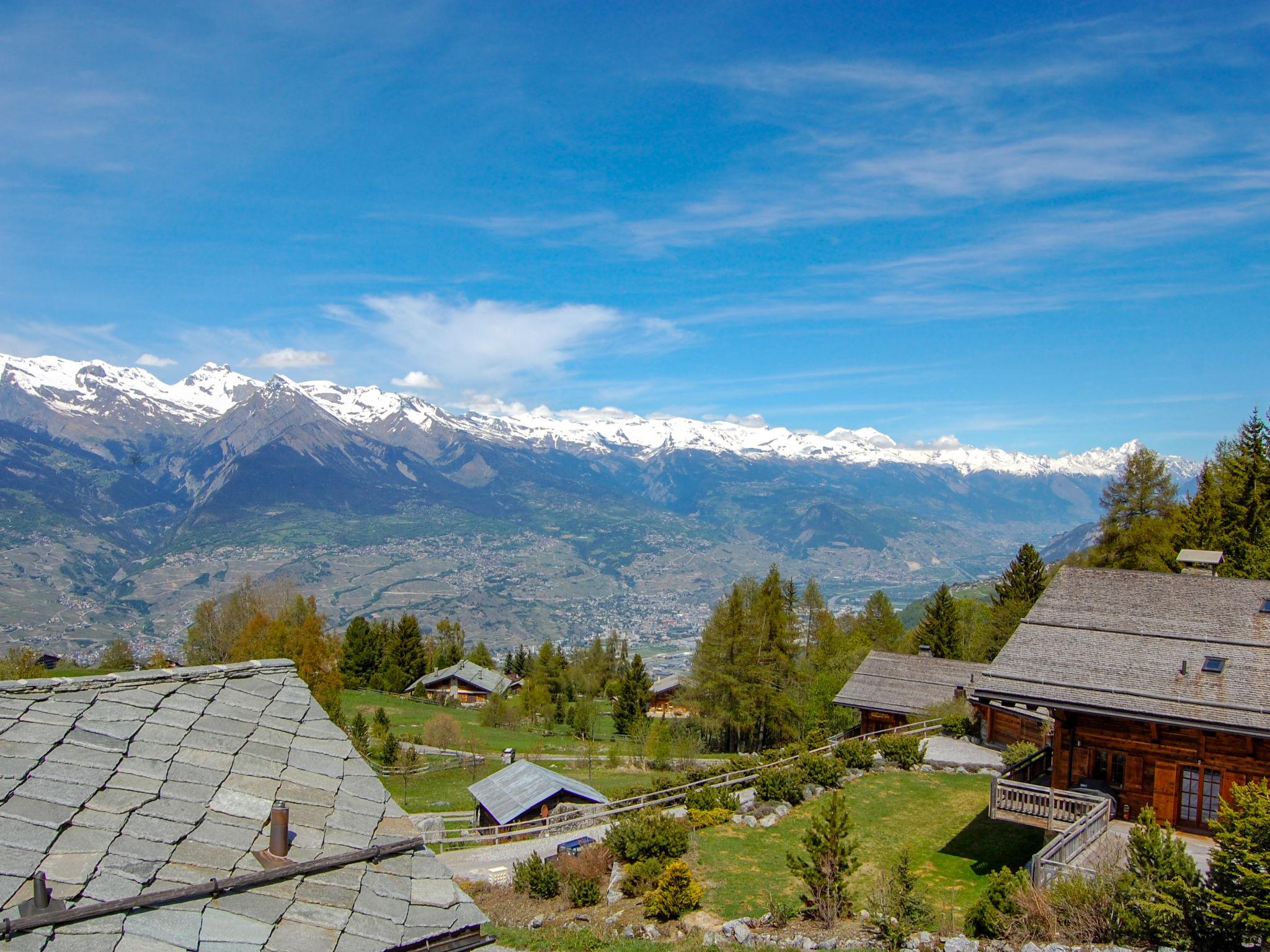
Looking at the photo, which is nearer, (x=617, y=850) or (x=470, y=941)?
(x=470, y=941)

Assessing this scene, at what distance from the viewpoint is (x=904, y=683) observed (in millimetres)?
46781

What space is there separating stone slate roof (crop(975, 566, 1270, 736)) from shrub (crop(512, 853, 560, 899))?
44.4 ft

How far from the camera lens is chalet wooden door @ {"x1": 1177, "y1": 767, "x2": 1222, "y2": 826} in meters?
19.8

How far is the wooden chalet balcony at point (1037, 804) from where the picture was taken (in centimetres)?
1948

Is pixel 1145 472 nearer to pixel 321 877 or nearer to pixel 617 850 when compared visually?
pixel 617 850

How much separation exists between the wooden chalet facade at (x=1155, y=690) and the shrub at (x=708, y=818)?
35.0 ft

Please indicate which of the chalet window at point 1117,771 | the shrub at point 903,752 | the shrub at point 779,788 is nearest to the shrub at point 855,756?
the shrub at point 903,752

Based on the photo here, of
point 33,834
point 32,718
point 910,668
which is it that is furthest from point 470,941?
point 910,668

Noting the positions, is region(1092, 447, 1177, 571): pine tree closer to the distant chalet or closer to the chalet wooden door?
the chalet wooden door

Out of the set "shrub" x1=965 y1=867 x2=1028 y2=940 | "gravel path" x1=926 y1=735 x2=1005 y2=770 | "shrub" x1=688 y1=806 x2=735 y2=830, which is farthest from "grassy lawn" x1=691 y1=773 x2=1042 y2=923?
"gravel path" x1=926 y1=735 x2=1005 y2=770

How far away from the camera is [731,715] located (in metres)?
54.0

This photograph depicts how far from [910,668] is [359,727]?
32545 mm

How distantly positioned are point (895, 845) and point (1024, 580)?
165ft

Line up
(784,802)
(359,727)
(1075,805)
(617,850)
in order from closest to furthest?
(1075,805) → (617,850) → (784,802) → (359,727)
